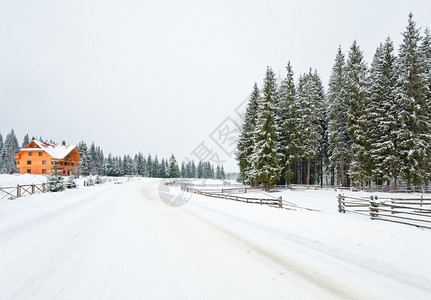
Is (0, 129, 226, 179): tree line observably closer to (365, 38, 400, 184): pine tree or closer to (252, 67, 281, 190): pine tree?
(252, 67, 281, 190): pine tree

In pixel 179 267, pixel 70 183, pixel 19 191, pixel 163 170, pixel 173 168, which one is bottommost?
pixel 163 170

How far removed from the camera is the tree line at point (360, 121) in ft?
79.1

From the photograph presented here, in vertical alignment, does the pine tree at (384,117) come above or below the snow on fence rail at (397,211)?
above

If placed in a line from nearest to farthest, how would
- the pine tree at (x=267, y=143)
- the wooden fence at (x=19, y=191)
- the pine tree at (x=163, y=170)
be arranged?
the wooden fence at (x=19, y=191) → the pine tree at (x=267, y=143) → the pine tree at (x=163, y=170)

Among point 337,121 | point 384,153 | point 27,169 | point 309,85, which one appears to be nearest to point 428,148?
point 384,153

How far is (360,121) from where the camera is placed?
27891mm

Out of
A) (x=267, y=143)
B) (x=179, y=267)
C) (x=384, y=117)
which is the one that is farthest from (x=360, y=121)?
(x=179, y=267)

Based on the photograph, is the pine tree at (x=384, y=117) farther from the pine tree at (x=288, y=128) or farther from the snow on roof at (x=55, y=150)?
the snow on roof at (x=55, y=150)

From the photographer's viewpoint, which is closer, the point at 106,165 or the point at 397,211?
the point at 397,211

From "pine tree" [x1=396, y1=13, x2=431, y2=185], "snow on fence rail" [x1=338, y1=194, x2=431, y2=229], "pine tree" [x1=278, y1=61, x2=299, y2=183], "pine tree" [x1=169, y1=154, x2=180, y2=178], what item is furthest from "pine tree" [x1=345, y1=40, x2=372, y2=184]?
"pine tree" [x1=169, y1=154, x2=180, y2=178]

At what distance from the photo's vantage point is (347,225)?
29.5 feet

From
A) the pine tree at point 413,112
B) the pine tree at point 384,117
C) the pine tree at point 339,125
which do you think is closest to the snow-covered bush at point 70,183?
the pine tree at point 339,125

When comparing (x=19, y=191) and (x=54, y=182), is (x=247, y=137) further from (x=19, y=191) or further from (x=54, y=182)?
(x=19, y=191)

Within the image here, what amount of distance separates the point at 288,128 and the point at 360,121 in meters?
9.86
